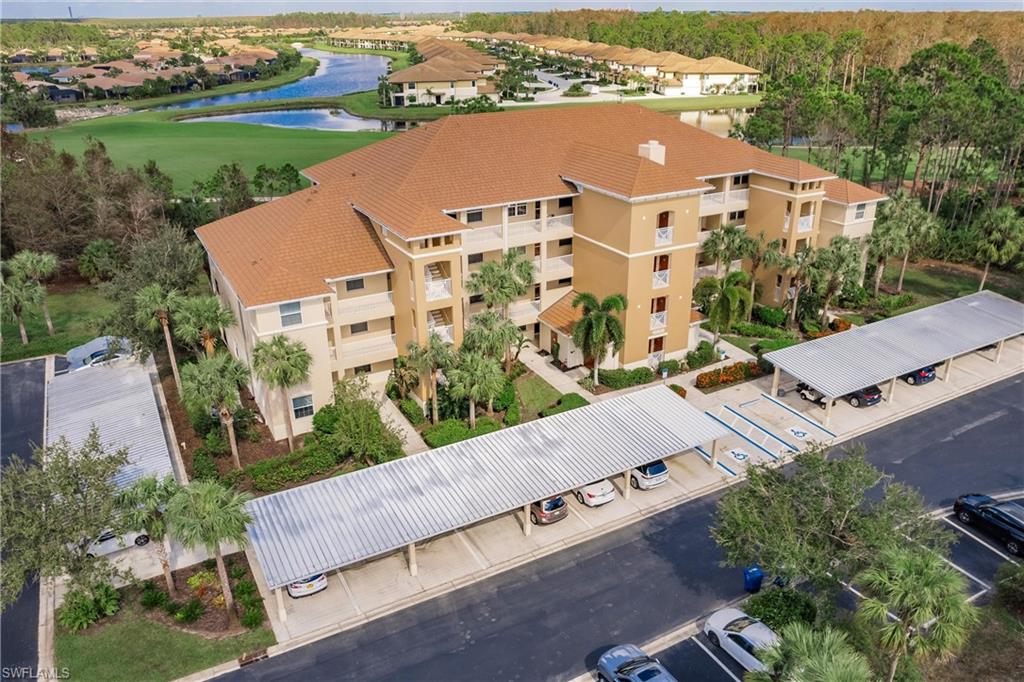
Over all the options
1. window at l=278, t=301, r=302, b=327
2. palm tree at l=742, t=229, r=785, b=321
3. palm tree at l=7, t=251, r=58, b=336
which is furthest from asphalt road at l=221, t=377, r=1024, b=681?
palm tree at l=7, t=251, r=58, b=336

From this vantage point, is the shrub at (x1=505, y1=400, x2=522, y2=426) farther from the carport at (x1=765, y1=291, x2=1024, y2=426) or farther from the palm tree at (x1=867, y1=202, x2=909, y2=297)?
the palm tree at (x1=867, y1=202, x2=909, y2=297)

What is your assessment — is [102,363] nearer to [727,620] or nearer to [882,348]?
[727,620]

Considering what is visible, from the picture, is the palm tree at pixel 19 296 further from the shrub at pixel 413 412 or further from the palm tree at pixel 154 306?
the shrub at pixel 413 412

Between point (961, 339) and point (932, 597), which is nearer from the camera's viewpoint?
point (932, 597)

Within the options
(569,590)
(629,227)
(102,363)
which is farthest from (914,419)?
(102,363)

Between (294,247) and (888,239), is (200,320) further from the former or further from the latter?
(888,239)

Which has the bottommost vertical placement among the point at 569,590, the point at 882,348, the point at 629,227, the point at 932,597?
the point at 569,590

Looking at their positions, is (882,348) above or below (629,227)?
below

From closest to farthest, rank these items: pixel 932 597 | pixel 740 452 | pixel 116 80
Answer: pixel 932 597, pixel 740 452, pixel 116 80
